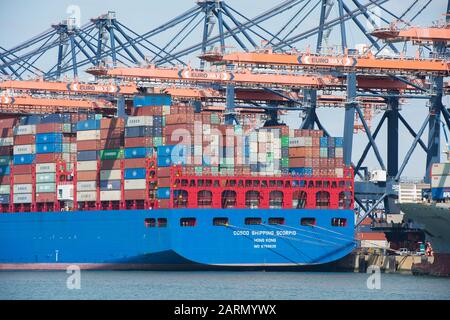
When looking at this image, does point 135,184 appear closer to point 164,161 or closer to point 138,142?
point 138,142

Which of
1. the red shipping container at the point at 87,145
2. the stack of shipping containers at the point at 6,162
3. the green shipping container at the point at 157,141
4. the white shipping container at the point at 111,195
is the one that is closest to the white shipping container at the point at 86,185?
the white shipping container at the point at 111,195

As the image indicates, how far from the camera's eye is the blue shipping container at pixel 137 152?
6744 centimetres

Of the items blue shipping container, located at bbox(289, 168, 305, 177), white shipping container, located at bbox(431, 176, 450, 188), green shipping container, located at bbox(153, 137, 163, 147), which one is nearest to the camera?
white shipping container, located at bbox(431, 176, 450, 188)

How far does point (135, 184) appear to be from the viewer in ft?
223

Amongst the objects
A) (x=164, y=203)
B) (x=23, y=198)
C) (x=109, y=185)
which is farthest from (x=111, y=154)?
(x=23, y=198)

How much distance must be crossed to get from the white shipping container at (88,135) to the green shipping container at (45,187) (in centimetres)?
367

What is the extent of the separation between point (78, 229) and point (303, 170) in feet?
44.8

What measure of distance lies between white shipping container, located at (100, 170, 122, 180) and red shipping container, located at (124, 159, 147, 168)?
2.70ft

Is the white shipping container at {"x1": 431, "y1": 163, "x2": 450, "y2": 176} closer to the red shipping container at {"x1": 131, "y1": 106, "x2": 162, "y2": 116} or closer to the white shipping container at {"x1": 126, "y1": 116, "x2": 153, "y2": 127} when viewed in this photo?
the red shipping container at {"x1": 131, "y1": 106, "x2": 162, "y2": 116}

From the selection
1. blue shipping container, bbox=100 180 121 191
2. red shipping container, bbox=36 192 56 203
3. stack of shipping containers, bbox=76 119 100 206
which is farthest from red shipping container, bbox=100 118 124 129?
red shipping container, bbox=36 192 56 203

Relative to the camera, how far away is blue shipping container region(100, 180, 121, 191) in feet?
226

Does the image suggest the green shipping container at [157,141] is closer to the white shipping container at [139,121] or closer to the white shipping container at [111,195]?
the white shipping container at [139,121]

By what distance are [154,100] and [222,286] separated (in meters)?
19.2
